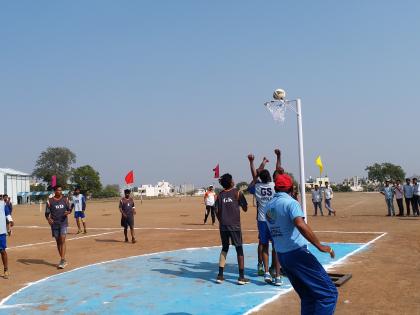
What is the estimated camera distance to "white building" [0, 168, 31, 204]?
266 feet

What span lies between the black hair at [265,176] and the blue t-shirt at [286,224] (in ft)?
9.18

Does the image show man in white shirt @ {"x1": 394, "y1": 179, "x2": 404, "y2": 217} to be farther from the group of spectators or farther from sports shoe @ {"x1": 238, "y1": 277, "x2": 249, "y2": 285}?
sports shoe @ {"x1": 238, "y1": 277, "x2": 249, "y2": 285}

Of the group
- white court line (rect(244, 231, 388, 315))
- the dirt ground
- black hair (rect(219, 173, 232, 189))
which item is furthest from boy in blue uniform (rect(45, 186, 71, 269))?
white court line (rect(244, 231, 388, 315))

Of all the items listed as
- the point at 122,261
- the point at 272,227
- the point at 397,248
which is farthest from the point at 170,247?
the point at 272,227

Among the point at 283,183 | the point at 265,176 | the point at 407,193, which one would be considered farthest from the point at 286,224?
the point at 407,193

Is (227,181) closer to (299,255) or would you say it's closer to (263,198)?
(263,198)

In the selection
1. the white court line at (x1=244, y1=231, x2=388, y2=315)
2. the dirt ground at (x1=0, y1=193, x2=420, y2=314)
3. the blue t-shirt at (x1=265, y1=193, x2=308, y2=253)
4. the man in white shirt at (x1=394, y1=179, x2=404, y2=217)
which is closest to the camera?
the blue t-shirt at (x1=265, y1=193, x2=308, y2=253)

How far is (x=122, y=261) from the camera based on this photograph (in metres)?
11.3

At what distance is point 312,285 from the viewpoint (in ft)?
15.8

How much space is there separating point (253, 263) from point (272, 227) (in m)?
5.31

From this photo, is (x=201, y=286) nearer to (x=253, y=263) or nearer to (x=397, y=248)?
(x=253, y=263)

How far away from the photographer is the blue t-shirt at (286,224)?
5039mm

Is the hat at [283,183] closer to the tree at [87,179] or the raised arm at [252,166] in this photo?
the raised arm at [252,166]

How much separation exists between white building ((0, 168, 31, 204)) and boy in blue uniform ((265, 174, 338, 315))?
8228 centimetres
